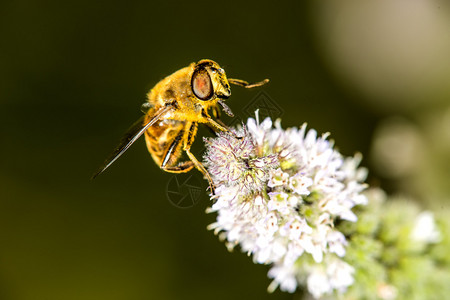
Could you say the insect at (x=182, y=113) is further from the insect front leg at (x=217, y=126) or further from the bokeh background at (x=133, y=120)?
the bokeh background at (x=133, y=120)

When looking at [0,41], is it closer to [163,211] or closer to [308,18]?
[163,211]

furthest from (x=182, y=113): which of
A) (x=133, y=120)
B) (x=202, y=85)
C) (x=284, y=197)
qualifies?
(x=133, y=120)

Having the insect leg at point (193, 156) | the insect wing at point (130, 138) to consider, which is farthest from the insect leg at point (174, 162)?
the insect wing at point (130, 138)

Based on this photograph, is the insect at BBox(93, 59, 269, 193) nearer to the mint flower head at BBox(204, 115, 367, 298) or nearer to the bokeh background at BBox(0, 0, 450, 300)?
the mint flower head at BBox(204, 115, 367, 298)

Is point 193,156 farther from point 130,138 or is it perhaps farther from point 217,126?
point 130,138

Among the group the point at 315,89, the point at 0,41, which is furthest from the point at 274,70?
the point at 0,41

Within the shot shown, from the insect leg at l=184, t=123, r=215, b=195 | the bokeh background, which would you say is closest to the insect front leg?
the insect leg at l=184, t=123, r=215, b=195
